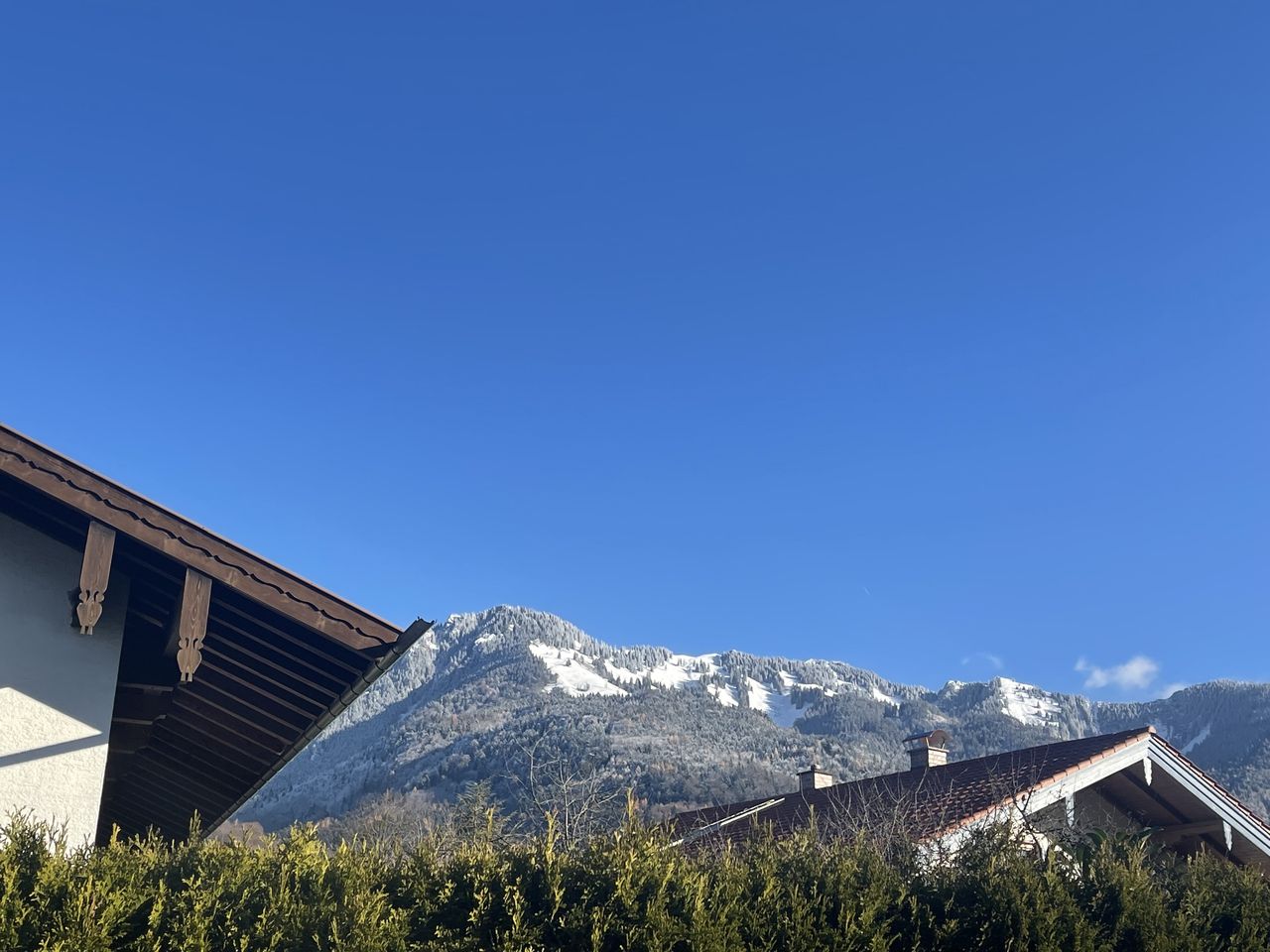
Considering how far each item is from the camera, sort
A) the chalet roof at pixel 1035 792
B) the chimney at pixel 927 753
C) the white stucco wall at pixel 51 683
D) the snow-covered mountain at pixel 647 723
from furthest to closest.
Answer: the snow-covered mountain at pixel 647 723
the chimney at pixel 927 753
the chalet roof at pixel 1035 792
the white stucco wall at pixel 51 683

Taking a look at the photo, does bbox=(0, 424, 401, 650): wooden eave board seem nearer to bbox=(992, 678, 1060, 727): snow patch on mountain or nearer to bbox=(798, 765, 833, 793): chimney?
bbox=(798, 765, 833, 793): chimney

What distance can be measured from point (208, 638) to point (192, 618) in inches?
47.3

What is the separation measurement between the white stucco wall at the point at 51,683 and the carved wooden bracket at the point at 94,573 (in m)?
0.75

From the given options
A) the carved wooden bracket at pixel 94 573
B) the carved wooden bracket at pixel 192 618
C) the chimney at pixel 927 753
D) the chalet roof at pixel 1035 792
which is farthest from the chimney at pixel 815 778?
the carved wooden bracket at pixel 94 573

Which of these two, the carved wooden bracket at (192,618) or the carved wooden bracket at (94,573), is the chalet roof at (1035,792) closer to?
the carved wooden bracket at (192,618)

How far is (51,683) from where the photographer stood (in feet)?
24.0

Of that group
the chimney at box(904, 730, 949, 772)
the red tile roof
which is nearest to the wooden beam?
the red tile roof

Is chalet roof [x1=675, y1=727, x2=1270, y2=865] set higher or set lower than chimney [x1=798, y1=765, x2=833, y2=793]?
lower

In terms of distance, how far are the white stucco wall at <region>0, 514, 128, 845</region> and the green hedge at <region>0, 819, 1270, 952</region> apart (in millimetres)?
2307

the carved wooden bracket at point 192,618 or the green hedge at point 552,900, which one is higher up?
the carved wooden bracket at point 192,618

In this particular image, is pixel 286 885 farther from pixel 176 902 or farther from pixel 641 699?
pixel 641 699

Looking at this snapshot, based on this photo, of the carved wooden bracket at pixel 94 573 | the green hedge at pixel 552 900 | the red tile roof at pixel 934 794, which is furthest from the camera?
the red tile roof at pixel 934 794

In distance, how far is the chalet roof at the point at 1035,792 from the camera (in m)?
12.7

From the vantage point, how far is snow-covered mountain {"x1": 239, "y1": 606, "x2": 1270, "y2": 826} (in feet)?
302
